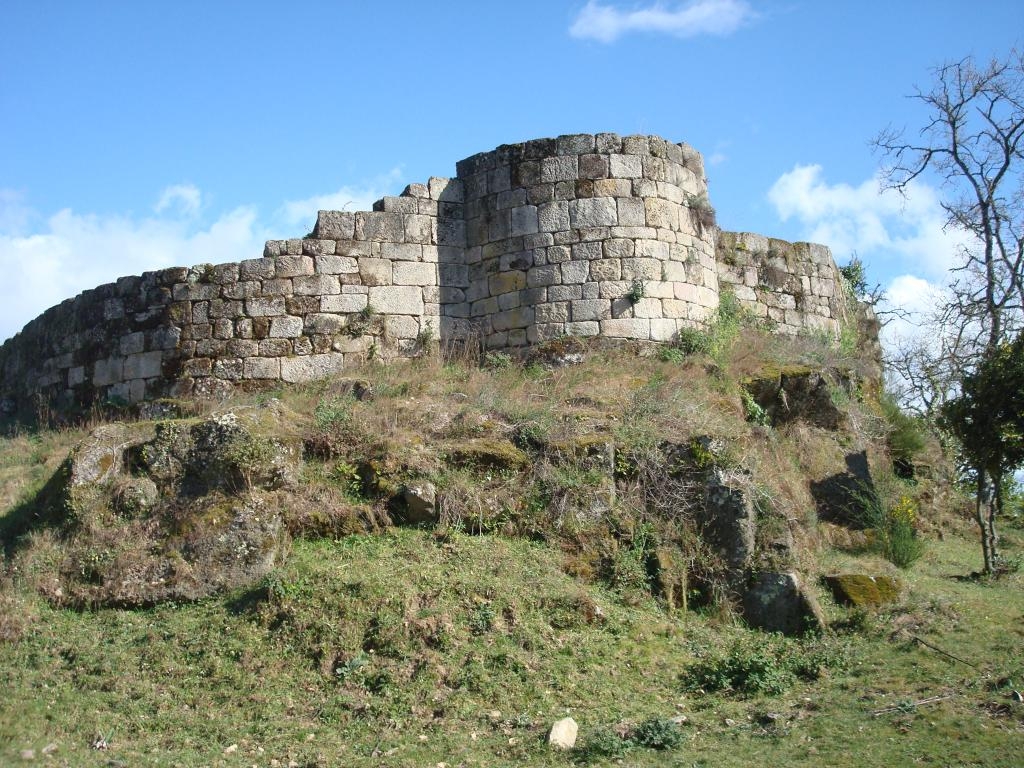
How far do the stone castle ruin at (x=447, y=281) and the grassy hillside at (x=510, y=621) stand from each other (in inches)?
53.3

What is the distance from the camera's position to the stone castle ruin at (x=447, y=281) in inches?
561

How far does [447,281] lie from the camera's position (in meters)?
15.0

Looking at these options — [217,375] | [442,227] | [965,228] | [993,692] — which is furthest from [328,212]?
[965,228]

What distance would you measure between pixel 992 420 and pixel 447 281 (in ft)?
22.2

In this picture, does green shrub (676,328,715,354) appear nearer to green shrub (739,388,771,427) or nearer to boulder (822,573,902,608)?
green shrub (739,388,771,427)

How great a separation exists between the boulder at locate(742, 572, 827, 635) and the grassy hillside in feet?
0.49

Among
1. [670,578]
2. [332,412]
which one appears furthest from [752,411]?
[332,412]

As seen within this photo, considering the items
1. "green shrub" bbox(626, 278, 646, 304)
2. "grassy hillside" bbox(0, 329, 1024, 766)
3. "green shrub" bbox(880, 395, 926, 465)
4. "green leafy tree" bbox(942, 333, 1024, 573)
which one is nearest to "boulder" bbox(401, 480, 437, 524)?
"grassy hillside" bbox(0, 329, 1024, 766)

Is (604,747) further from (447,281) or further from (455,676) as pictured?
(447,281)

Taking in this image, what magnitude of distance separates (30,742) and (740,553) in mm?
5944

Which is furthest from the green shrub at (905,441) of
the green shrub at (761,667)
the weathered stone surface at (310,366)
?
the weathered stone surface at (310,366)

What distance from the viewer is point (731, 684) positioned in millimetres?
8711

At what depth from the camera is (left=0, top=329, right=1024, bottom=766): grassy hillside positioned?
7.76 meters

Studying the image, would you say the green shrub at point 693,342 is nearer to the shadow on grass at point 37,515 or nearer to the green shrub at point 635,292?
the green shrub at point 635,292
